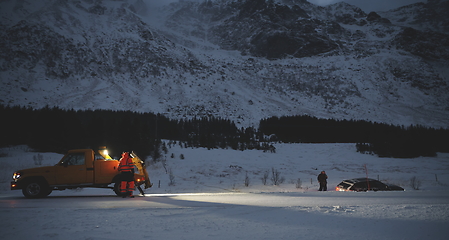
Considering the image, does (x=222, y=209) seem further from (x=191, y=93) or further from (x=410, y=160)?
(x=191, y=93)

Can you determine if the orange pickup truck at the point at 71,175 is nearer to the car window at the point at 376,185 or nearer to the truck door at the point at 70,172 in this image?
the truck door at the point at 70,172

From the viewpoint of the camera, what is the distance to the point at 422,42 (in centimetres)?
18262

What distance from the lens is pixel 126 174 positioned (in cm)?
1147

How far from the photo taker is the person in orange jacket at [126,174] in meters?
11.3

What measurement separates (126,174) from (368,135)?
7086cm

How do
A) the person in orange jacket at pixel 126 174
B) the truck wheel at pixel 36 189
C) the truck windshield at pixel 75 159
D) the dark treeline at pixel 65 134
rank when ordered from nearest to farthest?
the person in orange jacket at pixel 126 174
the truck wheel at pixel 36 189
the truck windshield at pixel 75 159
the dark treeline at pixel 65 134

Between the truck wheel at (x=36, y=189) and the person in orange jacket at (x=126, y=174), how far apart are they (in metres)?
3.18

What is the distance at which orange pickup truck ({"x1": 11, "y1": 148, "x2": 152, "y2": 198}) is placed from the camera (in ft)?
38.0

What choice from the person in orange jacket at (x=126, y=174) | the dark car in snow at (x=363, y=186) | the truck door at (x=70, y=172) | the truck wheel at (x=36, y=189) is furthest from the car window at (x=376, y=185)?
the truck wheel at (x=36, y=189)

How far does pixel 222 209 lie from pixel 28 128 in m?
42.1

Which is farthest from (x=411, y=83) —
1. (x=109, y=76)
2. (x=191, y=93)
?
(x=109, y=76)


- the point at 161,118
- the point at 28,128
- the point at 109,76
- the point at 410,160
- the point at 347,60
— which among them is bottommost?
the point at 410,160

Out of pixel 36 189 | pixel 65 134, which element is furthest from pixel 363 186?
pixel 65 134

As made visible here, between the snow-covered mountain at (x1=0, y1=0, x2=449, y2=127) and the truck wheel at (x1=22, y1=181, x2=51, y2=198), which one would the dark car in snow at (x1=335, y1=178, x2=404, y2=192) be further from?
the snow-covered mountain at (x1=0, y1=0, x2=449, y2=127)
